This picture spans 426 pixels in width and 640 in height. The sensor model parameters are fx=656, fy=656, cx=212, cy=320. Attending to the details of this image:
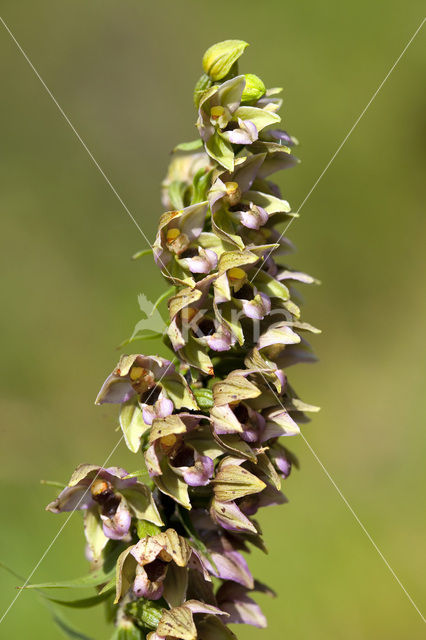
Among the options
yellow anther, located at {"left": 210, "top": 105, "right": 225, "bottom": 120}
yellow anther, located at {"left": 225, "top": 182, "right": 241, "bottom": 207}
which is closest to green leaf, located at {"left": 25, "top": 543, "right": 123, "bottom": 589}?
yellow anther, located at {"left": 225, "top": 182, "right": 241, "bottom": 207}

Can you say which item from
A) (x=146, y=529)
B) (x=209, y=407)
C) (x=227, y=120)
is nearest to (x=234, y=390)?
(x=209, y=407)

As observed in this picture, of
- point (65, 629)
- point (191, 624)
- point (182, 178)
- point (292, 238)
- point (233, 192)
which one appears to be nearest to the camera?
point (191, 624)

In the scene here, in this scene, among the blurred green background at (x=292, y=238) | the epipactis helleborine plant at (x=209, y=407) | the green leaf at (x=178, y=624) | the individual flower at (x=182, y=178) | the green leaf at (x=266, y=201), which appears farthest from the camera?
the blurred green background at (x=292, y=238)

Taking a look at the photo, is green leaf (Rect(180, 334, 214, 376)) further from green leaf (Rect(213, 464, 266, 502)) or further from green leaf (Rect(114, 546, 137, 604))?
green leaf (Rect(114, 546, 137, 604))

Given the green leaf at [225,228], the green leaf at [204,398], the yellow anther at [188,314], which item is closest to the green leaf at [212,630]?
the green leaf at [204,398]

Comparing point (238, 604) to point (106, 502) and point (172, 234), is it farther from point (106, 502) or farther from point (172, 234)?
point (172, 234)

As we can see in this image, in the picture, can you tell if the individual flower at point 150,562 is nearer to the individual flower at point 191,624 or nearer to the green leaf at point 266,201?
the individual flower at point 191,624

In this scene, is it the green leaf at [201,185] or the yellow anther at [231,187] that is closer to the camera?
the yellow anther at [231,187]
